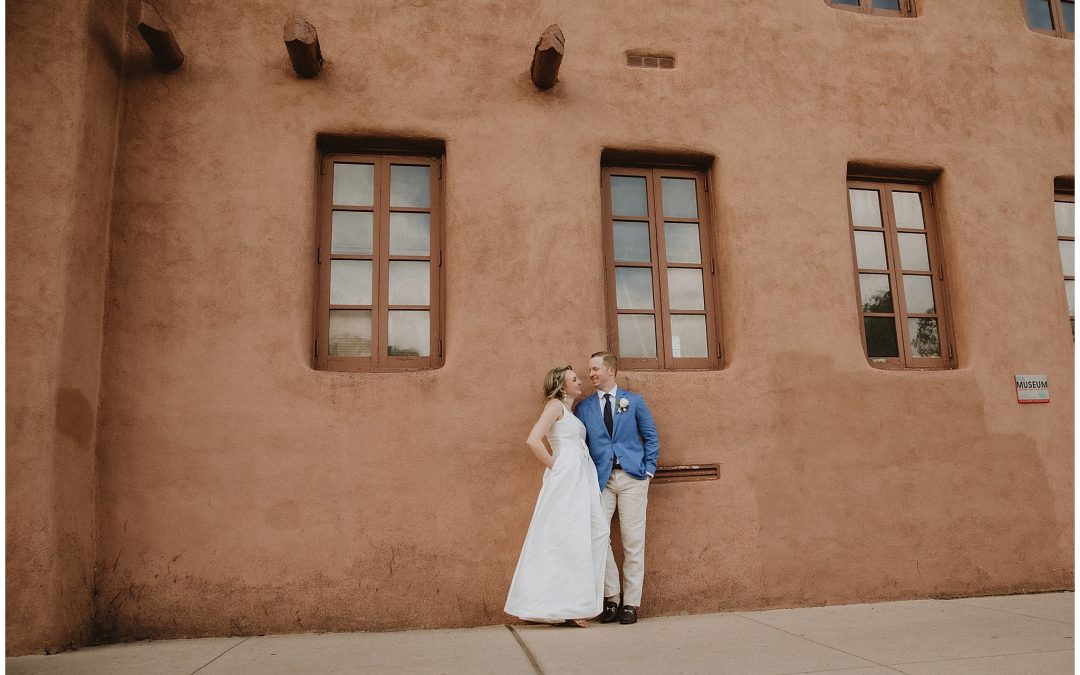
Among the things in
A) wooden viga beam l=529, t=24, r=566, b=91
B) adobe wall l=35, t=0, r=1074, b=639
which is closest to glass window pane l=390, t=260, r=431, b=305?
adobe wall l=35, t=0, r=1074, b=639

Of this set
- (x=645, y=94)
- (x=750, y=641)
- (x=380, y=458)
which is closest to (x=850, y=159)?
(x=645, y=94)

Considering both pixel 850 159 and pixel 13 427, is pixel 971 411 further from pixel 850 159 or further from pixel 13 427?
pixel 13 427

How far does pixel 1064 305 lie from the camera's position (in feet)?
19.2

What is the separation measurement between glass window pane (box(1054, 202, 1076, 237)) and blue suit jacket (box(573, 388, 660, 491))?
13.9 ft

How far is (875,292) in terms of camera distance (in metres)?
5.78

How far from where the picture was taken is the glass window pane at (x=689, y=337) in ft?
17.8

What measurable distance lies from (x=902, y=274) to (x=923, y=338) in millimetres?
536

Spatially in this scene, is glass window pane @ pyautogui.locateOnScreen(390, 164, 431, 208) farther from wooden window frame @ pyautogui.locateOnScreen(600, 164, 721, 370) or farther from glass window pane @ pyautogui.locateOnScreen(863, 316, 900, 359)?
glass window pane @ pyautogui.locateOnScreen(863, 316, 900, 359)

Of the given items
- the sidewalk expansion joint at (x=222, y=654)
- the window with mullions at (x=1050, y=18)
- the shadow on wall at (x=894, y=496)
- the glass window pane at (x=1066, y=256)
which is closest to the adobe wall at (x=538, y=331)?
the shadow on wall at (x=894, y=496)

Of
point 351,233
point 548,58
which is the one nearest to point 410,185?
point 351,233

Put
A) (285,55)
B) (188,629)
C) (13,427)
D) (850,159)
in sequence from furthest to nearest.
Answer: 1. (850,159)
2. (285,55)
3. (188,629)
4. (13,427)

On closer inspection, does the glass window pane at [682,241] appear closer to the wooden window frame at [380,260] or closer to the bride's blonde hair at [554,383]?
the bride's blonde hair at [554,383]

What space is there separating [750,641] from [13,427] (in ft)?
14.2

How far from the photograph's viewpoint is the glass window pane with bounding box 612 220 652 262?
18.2 ft
